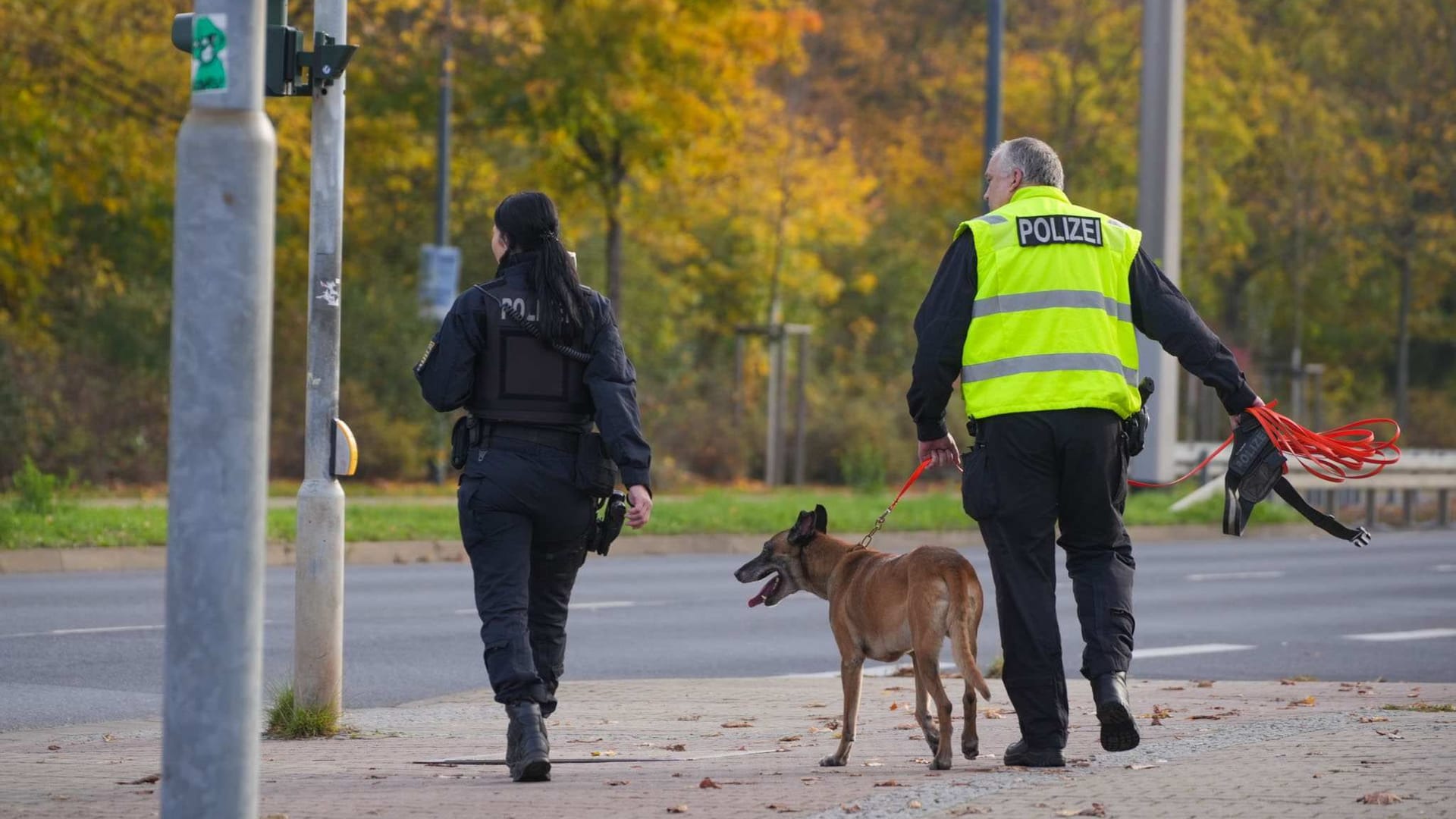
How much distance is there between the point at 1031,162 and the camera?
22.0 feet

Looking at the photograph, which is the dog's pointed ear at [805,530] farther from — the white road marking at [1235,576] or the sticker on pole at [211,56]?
the white road marking at [1235,576]

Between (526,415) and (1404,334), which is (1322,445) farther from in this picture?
(1404,334)

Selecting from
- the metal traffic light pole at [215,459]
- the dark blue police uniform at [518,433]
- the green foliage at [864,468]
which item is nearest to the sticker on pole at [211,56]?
the metal traffic light pole at [215,459]

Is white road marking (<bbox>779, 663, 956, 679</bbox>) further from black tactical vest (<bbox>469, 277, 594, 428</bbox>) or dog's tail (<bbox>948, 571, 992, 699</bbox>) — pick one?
black tactical vest (<bbox>469, 277, 594, 428</bbox>)

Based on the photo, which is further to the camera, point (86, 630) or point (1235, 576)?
point (1235, 576)

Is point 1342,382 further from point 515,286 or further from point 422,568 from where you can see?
point 515,286

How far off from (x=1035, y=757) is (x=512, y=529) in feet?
6.03

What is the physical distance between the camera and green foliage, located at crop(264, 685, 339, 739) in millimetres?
7699

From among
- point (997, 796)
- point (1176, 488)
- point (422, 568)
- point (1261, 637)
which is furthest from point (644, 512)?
point (1176, 488)

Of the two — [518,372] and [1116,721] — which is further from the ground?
[518,372]

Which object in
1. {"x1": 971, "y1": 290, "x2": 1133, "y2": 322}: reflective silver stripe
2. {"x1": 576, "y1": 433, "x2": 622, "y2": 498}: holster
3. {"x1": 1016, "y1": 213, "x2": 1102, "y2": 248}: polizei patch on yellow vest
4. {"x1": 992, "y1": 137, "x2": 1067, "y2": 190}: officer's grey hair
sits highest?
{"x1": 992, "y1": 137, "x2": 1067, "y2": 190}: officer's grey hair

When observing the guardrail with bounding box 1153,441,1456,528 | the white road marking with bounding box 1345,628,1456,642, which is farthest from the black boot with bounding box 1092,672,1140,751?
the guardrail with bounding box 1153,441,1456,528

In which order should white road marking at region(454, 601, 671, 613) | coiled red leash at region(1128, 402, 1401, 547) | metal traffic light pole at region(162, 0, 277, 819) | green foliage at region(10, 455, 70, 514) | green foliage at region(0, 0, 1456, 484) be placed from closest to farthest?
metal traffic light pole at region(162, 0, 277, 819)
coiled red leash at region(1128, 402, 1401, 547)
white road marking at region(454, 601, 671, 613)
green foliage at region(10, 455, 70, 514)
green foliage at region(0, 0, 1456, 484)

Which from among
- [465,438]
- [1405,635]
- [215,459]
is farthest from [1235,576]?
[215,459]
